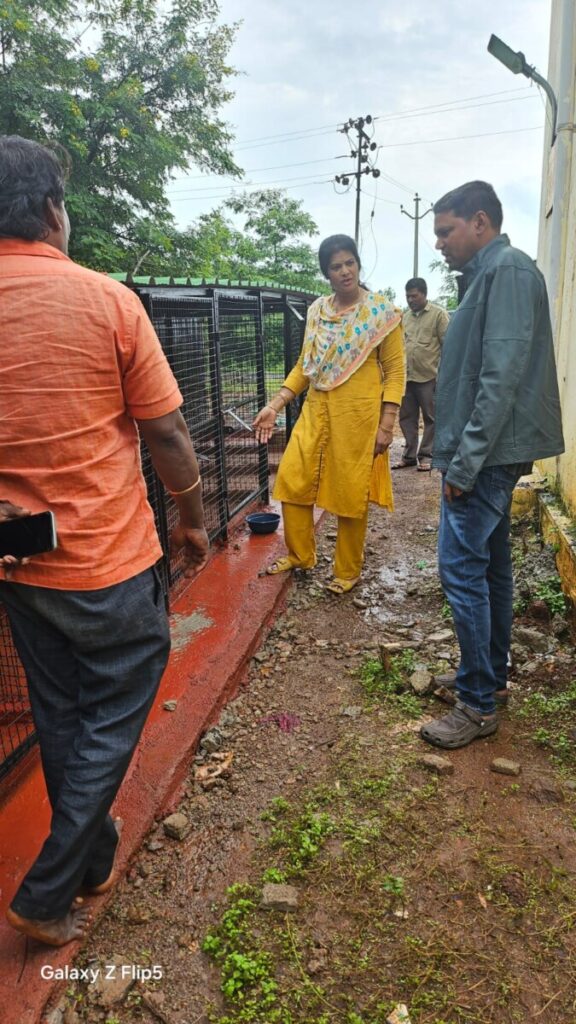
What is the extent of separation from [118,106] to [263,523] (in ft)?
36.7

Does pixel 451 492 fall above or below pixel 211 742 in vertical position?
above

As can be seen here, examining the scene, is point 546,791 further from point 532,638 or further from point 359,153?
point 359,153

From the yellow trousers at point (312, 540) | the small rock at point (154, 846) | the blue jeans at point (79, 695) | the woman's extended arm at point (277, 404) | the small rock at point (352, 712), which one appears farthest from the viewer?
the yellow trousers at point (312, 540)

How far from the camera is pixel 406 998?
1623 millimetres

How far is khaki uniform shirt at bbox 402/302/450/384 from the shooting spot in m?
7.20

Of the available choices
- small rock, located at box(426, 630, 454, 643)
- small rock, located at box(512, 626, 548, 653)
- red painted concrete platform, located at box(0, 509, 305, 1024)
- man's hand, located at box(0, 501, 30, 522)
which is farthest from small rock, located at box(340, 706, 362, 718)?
man's hand, located at box(0, 501, 30, 522)

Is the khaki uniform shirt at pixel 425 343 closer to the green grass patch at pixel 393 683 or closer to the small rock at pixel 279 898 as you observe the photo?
the green grass patch at pixel 393 683

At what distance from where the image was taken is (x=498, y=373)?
2.23 m

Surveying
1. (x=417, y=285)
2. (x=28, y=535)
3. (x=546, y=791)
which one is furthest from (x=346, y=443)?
(x=417, y=285)

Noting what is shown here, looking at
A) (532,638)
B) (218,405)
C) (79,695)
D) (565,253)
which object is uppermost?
(565,253)

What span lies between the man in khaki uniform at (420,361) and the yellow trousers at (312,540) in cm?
360

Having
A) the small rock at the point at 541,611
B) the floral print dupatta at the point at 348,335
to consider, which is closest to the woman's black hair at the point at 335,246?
the floral print dupatta at the point at 348,335

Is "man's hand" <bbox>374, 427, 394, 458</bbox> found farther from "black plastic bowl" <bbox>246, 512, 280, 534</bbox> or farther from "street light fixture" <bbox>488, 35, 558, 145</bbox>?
"street light fixture" <bbox>488, 35, 558, 145</bbox>

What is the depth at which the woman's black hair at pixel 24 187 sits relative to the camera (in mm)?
1374
